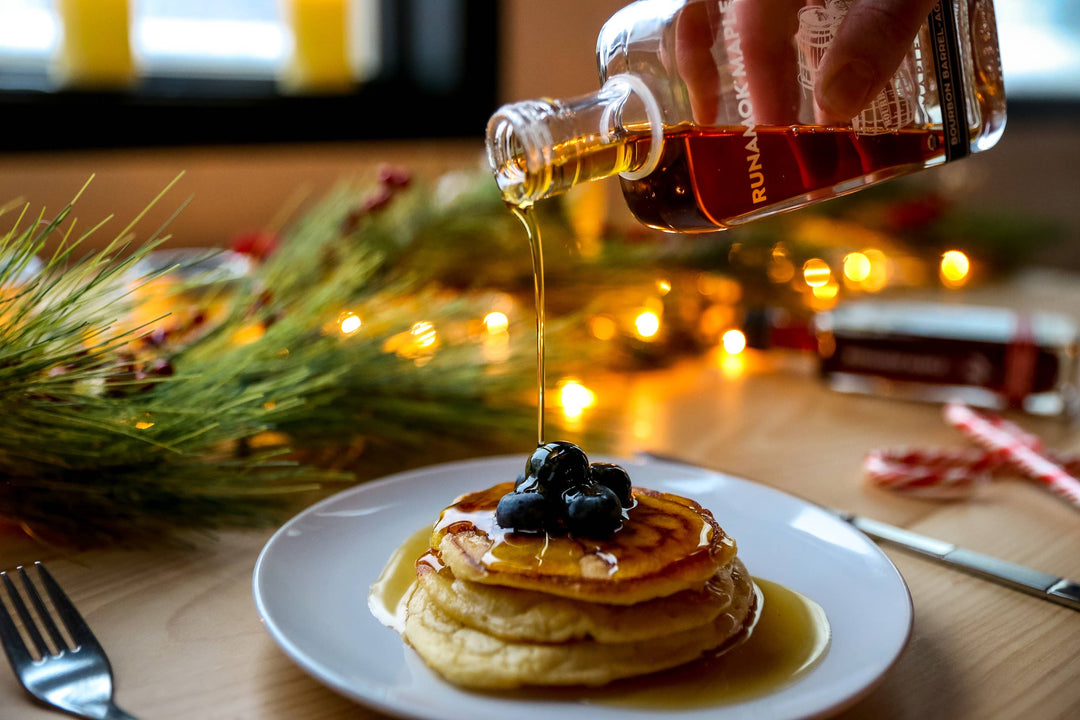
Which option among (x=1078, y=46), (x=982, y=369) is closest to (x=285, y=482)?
(x=982, y=369)

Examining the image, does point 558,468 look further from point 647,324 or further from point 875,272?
point 875,272

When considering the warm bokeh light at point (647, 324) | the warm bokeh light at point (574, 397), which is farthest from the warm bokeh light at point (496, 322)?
the warm bokeh light at point (647, 324)

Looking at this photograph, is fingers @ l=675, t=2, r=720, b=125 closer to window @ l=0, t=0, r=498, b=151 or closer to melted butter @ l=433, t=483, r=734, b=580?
melted butter @ l=433, t=483, r=734, b=580

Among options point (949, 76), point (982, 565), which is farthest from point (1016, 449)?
point (949, 76)

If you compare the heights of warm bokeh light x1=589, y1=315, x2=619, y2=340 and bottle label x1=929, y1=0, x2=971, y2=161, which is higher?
bottle label x1=929, y1=0, x2=971, y2=161

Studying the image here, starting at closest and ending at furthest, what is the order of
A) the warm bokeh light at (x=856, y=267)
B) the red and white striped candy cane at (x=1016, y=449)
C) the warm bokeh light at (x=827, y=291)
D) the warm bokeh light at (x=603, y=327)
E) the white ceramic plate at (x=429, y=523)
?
the white ceramic plate at (x=429, y=523) → the red and white striped candy cane at (x=1016, y=449) → the warm bokeh light at (x=603, y=327) → the warm bokeh light at (x=827, y=291) → the warm bokeh light at (x=856, y=267)

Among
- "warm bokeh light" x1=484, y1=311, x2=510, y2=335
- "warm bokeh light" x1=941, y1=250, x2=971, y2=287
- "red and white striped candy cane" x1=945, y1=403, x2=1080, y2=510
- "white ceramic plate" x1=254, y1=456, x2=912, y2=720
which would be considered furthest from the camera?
"warm bokeh light" x1=941, y1=250, x2=971, y2=287

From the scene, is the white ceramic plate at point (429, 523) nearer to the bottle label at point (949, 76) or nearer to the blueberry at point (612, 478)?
the blueberry at point (612, 478)

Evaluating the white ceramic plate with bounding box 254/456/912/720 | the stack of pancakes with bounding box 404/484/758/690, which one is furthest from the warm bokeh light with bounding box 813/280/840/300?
the stack of pancakes with bounding box 404/484/758/690
